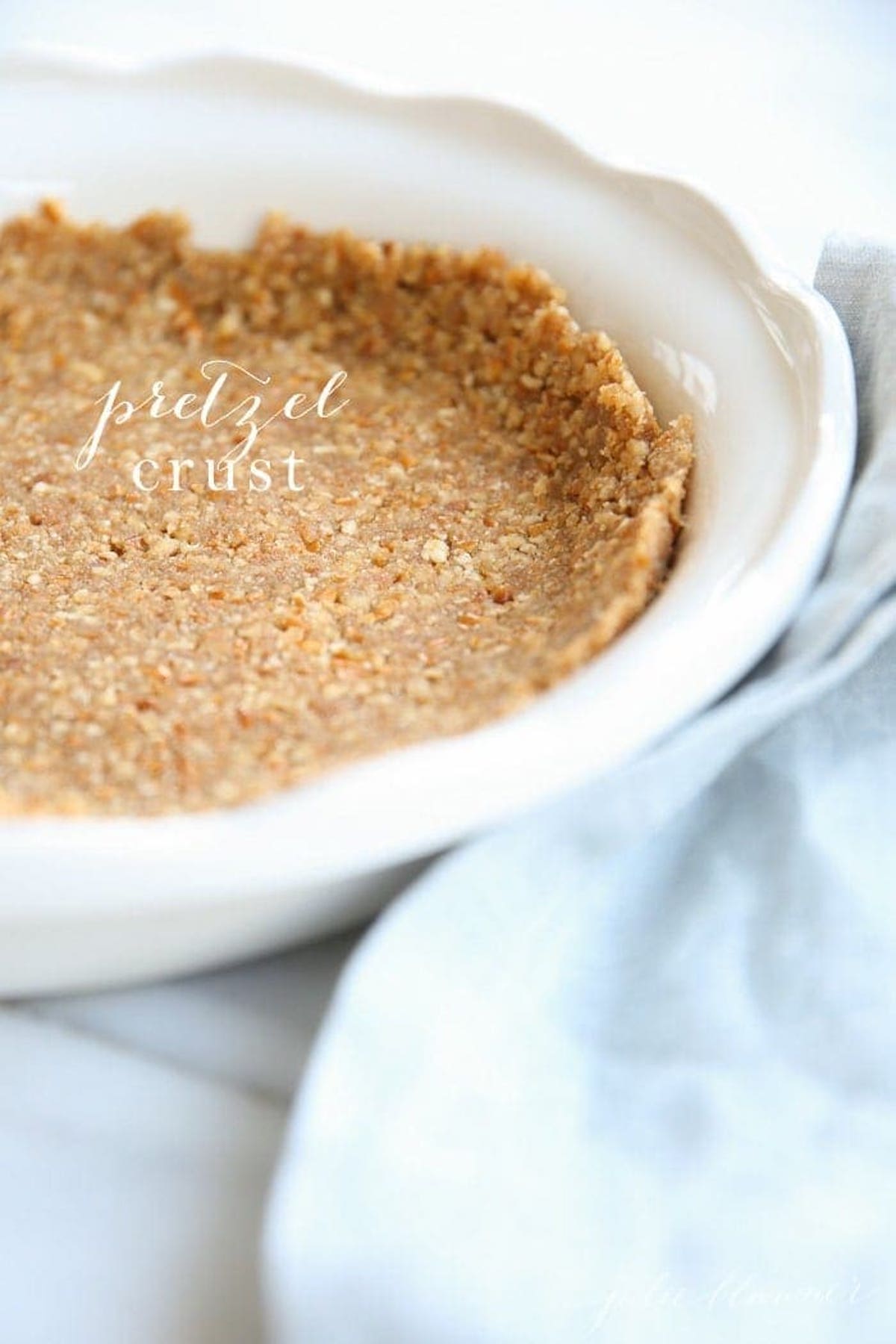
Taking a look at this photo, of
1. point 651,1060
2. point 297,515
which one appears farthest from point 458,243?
point 651,1060

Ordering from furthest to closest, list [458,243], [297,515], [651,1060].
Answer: [458,243], [297,515], [651,1060]

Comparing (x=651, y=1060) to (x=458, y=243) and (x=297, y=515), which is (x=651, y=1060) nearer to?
(x=297, y=515)

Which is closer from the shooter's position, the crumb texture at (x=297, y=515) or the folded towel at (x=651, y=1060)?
the folded towel at (x=651, y=1060)

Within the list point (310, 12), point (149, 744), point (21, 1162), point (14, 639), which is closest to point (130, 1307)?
point (21, 1162)

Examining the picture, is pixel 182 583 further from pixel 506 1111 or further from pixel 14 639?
pixel 506 1111
